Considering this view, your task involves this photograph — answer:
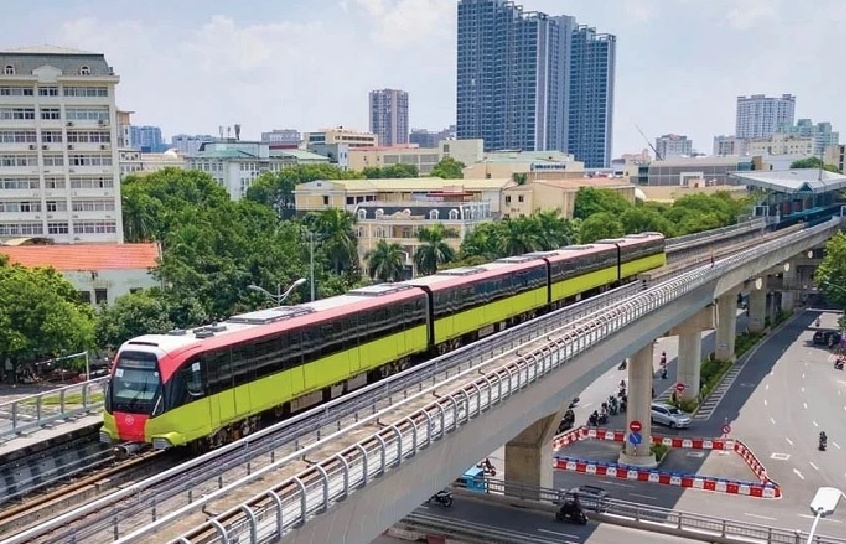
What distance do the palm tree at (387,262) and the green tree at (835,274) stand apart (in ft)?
119

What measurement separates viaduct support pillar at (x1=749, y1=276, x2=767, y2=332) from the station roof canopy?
16.3 metres

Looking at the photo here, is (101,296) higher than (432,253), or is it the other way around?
(432,253)

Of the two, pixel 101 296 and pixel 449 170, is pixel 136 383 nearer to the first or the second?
pixel 101 296

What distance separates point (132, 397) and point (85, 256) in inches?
1989

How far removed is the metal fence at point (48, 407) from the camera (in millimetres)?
19953

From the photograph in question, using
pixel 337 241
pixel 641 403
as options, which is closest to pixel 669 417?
pixel 641 403

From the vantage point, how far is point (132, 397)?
19094 mm

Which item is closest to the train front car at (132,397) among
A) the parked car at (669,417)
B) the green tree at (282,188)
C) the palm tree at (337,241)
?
the parked car at (669,417)

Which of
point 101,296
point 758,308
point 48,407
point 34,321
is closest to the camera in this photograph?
point 48,407

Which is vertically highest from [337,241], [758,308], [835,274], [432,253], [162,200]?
[162,200]

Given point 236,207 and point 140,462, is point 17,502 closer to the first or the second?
point 140,462

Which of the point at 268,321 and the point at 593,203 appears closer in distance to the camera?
the point at 268,321

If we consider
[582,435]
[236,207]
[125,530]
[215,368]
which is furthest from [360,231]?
[125,530]

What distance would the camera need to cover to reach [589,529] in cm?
2938
